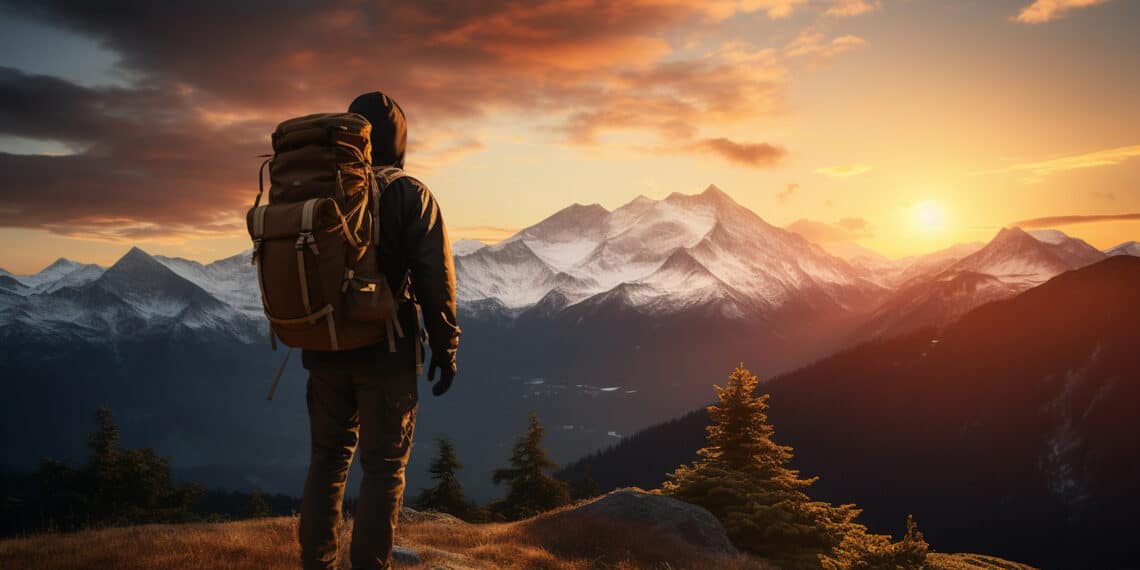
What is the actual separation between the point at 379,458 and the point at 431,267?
1.80 m

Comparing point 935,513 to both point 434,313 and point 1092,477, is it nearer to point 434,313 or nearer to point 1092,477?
point 1092,477

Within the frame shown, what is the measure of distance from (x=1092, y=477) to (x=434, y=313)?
241962 mm

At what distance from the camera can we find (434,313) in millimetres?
A: 5785

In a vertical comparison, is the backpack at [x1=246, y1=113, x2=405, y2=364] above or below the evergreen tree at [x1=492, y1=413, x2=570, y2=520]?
above

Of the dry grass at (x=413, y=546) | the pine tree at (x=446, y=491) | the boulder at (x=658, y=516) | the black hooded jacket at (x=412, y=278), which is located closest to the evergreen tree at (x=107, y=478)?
the pine tree at (x=446, y=491)

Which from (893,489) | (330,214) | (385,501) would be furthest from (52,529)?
(893,489)

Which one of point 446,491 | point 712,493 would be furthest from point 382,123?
point 446,491

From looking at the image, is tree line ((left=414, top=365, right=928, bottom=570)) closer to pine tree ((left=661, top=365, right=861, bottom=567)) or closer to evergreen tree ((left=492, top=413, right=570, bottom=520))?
pine tree ((left=661, top=365, right=861, bottom=567))

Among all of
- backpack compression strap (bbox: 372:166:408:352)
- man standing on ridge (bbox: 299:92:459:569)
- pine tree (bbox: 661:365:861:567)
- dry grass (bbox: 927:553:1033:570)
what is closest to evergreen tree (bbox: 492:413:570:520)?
pine tree (bbox: 661:365:861:567)

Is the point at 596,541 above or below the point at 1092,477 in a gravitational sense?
above

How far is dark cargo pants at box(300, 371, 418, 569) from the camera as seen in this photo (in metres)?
5.78

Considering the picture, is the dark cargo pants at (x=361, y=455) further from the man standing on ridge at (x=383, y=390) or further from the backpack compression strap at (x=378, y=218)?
the backpack compression strap at (x=378, y=218)

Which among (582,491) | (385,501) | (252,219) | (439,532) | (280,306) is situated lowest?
(582,491)

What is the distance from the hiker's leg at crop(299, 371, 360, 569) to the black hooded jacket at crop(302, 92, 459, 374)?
1.12ft
